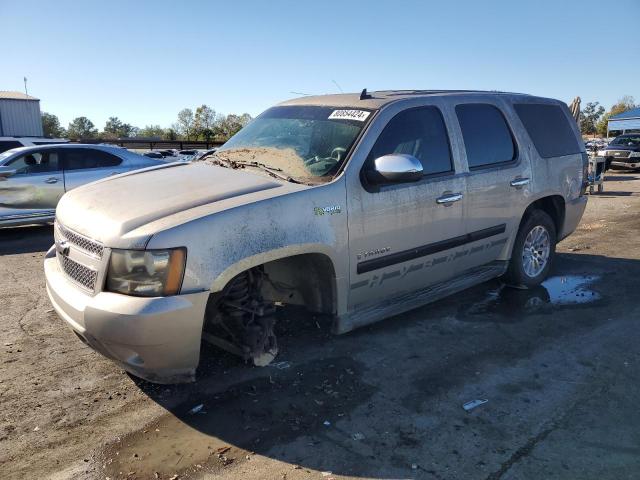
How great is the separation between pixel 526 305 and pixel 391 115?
247 cm

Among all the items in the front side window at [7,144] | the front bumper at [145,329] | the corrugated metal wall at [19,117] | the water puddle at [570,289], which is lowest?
the water puddle at [570,289]

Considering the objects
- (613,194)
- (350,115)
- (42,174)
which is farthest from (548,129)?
(613,194)

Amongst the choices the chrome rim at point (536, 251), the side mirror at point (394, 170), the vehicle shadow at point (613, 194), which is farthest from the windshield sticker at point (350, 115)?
the vehicle shadow at point (613, 194)

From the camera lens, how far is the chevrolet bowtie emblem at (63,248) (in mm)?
3420

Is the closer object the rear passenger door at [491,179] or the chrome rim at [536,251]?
the rear passenger door at [491,179]

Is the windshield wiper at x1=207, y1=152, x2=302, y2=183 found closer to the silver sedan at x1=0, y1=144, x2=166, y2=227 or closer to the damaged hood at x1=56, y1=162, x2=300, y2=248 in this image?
the damaged hood at x1=56, y1=162, x2=300, y2=248

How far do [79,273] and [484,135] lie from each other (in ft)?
11.8

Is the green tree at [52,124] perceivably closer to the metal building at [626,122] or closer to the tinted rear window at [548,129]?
the metal building at [626,122]

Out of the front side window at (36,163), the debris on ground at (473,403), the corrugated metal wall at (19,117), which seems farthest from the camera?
the corrugated metal wall at (19,117)

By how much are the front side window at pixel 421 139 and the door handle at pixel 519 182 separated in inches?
36.4

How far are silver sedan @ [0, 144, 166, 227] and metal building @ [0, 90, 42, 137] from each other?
98.8ft

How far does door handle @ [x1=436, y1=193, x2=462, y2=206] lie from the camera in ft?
14.1

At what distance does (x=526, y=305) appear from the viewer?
5203 mm

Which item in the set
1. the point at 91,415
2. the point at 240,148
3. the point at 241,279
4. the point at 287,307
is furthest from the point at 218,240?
the point at 287,307
